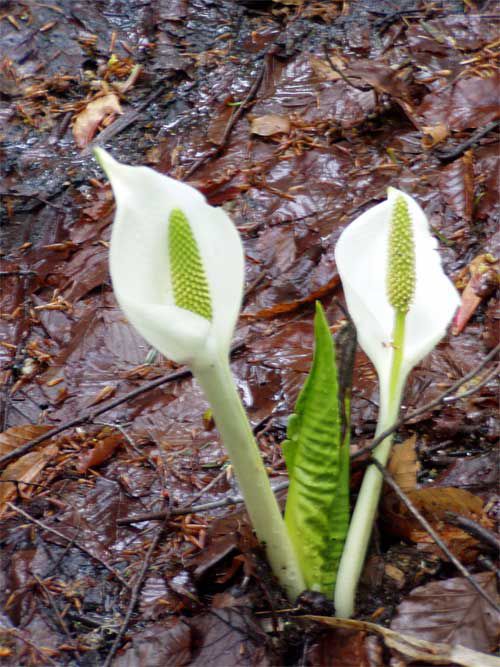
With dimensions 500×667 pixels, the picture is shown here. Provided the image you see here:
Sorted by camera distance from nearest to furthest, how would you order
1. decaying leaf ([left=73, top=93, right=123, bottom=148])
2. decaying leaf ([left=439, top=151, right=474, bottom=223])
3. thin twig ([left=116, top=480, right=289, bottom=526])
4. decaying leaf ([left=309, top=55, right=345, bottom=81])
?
thin twig ([left=116, top=480, right=289, bottom=526]) → decaying leaf ([left=439, top=151, right=474, bottom=223]) → decaying leaf ([left=309, top=55, right=345, bottom=81]) → decaying leaf ([left=73, top=93, right=123, bottom=148])

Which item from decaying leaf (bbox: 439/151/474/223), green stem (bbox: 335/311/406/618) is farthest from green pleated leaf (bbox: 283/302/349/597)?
decaying leaf (bbox: 439/151/474/223)

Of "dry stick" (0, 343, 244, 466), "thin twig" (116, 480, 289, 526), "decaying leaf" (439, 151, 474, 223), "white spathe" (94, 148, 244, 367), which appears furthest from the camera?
"decaying leaf" (439, 151, 474, 223)

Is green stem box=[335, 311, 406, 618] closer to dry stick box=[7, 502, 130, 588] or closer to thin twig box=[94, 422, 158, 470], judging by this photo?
dry stick box=[7, 502, 130, 588]

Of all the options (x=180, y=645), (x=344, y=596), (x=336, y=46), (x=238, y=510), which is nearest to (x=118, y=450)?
(x=238, y=510)

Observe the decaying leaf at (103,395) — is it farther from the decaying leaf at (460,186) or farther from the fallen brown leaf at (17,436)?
the decaying leaf at (460,186)

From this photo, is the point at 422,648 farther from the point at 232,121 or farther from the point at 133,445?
the point at 232,121

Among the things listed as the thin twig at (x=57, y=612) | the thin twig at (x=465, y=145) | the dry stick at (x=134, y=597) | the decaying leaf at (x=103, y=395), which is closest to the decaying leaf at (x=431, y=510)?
the dry stick at (x=134, y=597)

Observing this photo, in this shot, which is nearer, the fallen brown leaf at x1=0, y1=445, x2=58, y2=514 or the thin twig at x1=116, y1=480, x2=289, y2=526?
the thin twig at x1=116, y1=480, x2=289, y2=526
